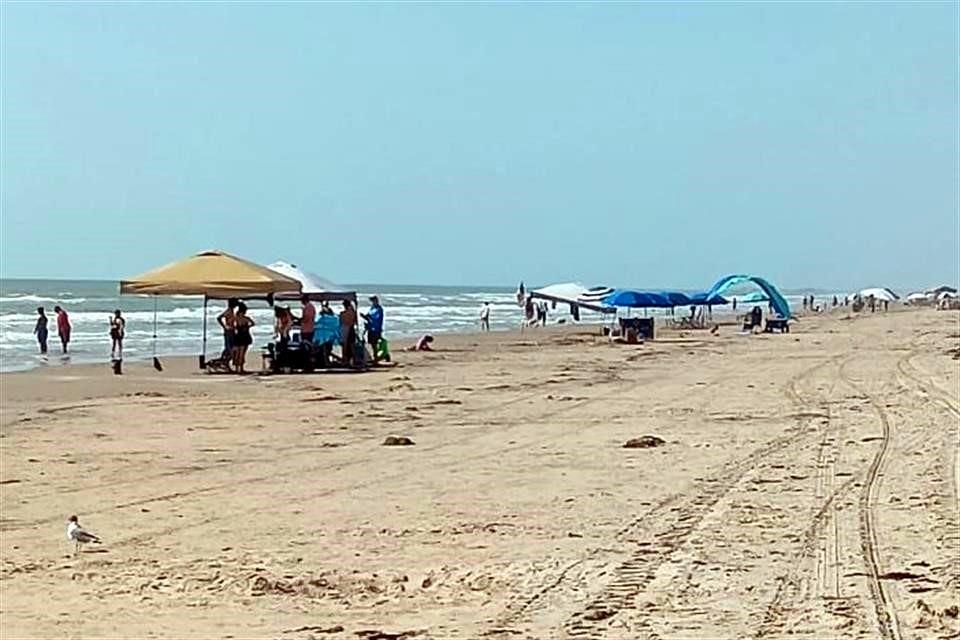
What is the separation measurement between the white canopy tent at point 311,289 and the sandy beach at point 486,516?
5771 mm

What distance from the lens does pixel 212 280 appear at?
74.9 feet

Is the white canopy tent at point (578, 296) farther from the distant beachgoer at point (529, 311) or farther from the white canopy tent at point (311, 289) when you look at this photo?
the white canopy tent at point (311, 289)

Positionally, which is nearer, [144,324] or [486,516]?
[486,516]

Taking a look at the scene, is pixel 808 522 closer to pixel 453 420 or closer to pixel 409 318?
pixel 453 420

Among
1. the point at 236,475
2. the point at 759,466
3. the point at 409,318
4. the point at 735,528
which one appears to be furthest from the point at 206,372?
the point at 409,318

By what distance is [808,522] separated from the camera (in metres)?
8.77

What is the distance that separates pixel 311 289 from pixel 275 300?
70 centimetres

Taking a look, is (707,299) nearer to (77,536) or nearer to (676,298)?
(676,298)

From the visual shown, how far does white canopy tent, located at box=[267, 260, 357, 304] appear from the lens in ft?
81.9

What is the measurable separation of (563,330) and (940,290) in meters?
66.5

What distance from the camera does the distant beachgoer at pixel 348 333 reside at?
84.1ft

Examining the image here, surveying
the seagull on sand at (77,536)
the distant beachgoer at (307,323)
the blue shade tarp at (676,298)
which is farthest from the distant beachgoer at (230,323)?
the blue shade tarp at (676,298)

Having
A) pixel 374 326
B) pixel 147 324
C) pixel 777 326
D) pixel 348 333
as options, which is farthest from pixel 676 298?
pixel 348 333

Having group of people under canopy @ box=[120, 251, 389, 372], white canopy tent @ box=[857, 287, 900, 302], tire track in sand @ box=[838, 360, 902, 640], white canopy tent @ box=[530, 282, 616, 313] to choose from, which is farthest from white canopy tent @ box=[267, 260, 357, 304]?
white canopy tent @ box=[857, 287, 900, 302]
